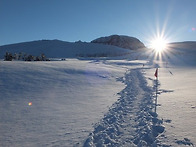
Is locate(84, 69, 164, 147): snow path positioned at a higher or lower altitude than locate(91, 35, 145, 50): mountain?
lower

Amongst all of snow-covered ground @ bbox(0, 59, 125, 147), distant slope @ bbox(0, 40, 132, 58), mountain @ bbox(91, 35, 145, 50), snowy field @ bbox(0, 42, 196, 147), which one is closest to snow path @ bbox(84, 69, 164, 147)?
snowy field @ bbox(0, 42, 196, 147)

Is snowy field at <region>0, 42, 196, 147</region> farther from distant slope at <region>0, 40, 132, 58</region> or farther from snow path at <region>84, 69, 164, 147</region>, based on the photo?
distant slope at <region>0, 40, 132, 58</region>

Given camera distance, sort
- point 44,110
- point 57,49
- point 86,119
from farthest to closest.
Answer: point 57,49, point 44,110, point 86,119

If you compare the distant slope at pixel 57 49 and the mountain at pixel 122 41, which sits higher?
the mountain at pixel 122 41

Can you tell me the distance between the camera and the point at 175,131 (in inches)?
180

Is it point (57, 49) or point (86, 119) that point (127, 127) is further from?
point (57, 49)

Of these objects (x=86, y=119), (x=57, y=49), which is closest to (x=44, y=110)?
(x=86, y=119)

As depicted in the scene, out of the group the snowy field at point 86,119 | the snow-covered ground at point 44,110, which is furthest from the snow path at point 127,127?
the snow-covered ground at point 44,110

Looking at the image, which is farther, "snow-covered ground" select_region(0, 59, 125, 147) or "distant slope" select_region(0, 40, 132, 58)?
"distant slope" select_region(0, 40, 132, 58)

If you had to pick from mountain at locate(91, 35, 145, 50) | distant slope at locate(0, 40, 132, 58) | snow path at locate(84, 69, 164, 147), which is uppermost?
→ mountain at locate(91, 35, 145, 50)

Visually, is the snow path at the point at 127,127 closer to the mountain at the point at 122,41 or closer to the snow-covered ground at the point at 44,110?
the snow-covered ground at the point at 44,110

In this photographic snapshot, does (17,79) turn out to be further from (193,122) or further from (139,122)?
(193,122)

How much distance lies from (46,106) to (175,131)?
510 cm

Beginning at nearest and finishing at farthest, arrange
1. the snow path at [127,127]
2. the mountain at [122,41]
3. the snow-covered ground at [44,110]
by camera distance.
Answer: the snow path at [127,127] < the snow-covered ground at [44,110] < the mountain at [122,41]
